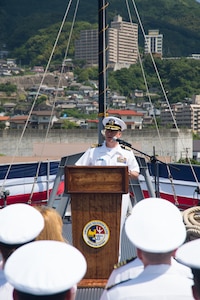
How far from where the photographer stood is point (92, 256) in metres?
4.71

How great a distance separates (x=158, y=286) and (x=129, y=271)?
0.30 metres

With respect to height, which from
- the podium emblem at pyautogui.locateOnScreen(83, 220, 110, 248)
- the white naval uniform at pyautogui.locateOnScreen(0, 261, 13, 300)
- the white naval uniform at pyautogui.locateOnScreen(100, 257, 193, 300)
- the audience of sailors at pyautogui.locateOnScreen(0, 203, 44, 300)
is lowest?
the podium emblem at pyautogui.locateOnScreen(83, 220, 110, 248)

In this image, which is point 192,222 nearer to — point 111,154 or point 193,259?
point 111,154

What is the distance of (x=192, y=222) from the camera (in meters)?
5.63

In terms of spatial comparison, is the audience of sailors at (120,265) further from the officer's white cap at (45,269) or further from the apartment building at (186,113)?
the apartment building at (186,113)

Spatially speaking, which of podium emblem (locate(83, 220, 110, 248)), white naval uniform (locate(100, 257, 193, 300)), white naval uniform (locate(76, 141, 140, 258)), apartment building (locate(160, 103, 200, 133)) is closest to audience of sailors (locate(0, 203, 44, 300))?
white naval uniform (locate(100, 257, 193, 300))

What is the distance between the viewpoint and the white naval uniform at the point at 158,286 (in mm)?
2283

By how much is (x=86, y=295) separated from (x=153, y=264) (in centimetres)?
226

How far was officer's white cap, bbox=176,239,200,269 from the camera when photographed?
2.21 meters

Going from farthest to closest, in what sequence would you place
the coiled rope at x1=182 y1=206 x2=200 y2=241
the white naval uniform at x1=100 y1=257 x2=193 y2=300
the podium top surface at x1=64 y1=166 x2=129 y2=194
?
the coiled rope at x1=182 y1=206 x2=200 y2=241, the podium top surface at x1=64 y1=166 x2=129 y2=194, the white naval uniform at x1=100 y1=257 x2=193 y2=300

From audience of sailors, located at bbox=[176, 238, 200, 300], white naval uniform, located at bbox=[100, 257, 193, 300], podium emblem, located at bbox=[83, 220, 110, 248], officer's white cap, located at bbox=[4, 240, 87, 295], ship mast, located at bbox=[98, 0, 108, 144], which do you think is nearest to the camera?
officer's white cap, located at bbox=[4, 240, 87, 295]

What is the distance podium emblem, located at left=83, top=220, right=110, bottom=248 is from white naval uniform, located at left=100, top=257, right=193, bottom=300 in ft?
6.47

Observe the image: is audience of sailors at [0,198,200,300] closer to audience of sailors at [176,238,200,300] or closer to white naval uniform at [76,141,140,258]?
audience of sailors at [176,238,200,300]

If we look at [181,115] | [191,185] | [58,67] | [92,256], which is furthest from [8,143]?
[58,67]
